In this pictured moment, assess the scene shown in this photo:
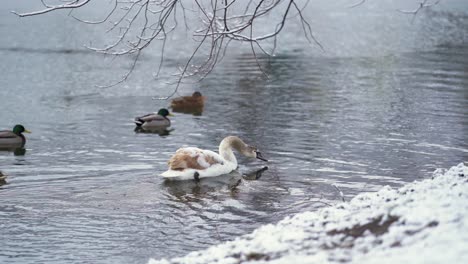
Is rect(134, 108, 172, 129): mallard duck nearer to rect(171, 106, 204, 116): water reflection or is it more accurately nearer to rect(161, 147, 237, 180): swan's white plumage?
rect(171, 106, 204, 116): water reflection

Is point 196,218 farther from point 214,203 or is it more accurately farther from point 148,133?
point 148,133

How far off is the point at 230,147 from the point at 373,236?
8829 millimetres

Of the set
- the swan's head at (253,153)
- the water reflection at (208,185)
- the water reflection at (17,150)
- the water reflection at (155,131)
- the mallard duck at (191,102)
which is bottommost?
the water reflection at (208,185)

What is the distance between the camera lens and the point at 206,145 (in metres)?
16.4

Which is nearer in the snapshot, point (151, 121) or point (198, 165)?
point (198, 165)

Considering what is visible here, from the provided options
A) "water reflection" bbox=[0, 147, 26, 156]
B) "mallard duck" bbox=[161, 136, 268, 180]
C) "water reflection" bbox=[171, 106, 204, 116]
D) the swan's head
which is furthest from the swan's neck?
"water reflection" bbox=[171, 106, 204, 116]

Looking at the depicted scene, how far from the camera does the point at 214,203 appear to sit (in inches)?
458

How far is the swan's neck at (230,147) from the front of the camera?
47.6 ft

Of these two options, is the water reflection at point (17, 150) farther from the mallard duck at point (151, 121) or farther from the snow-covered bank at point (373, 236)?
the snow-covered bank at point (373, 236)

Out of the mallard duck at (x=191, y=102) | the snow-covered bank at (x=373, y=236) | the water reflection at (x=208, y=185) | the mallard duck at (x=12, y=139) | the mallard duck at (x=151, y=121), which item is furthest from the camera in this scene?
the mallard duck at (x=191, y=102)

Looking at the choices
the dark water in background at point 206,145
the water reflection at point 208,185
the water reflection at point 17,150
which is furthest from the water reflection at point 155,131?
the water reflection at point 208,185

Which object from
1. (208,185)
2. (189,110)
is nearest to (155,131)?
(189,110)

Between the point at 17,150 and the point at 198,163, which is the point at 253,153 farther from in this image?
the point at 17,150

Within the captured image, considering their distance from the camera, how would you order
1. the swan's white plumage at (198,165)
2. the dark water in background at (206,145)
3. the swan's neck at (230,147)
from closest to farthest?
the dark water in background at (206,145) → the swan's white plumage at (198,165) → the swan's neck at (230,147)
